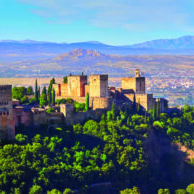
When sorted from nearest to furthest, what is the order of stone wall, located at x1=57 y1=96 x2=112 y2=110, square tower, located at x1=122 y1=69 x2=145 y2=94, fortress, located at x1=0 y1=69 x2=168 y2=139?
fortress, located at x1=0 y1=69 x2=168 y2=139 < stone wall, located at x1=57 y1=96 x2=112 y2=110 < square tower, located at x1=122 y1=69 x2=145 y2=94

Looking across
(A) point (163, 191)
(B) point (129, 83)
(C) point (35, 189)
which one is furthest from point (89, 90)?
(C) point (35, 189)

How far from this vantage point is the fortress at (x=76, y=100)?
55844 millimetres

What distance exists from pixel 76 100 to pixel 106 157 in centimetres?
1476

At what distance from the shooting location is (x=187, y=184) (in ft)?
218

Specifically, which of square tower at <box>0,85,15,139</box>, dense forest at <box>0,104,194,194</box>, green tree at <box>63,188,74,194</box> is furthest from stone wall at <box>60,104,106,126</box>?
green tree at <box>63,188,74,194</box>

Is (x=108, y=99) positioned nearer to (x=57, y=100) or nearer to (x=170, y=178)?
(x=57, y=100)

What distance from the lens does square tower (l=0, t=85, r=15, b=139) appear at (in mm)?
55156

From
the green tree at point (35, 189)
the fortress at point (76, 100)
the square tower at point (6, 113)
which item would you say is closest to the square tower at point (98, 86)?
the fortress at point (76, 100)

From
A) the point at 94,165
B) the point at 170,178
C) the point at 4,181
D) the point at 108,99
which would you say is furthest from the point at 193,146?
Result: the point at 4,181

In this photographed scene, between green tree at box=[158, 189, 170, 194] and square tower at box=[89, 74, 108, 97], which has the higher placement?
square tower at box=[89, 74, 108, 97]

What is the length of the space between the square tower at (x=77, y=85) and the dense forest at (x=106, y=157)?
7.14m

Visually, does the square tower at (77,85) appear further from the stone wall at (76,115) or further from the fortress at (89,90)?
the stone wall at (76,115)

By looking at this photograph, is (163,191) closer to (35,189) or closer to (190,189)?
(190,189)

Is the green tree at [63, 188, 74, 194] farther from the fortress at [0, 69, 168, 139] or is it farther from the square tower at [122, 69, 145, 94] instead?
the square tower at [122, 69, 145, 94]
